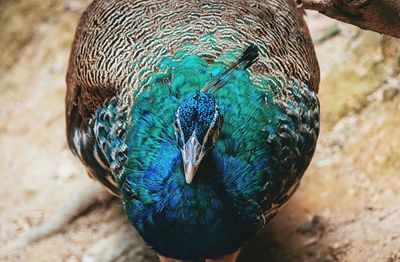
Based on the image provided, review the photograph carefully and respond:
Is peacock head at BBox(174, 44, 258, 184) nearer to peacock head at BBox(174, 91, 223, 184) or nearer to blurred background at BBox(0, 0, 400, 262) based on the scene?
peacock head at BBox(174, 91, 223, 184)

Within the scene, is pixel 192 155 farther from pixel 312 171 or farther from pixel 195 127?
pixel 312 171

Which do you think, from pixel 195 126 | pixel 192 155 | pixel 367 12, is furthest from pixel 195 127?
pixel 367 12

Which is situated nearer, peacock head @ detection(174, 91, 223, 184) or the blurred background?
peacock head @ detection(174, 91, 223, 184)

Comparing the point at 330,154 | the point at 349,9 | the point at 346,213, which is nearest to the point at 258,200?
the point at 349,9

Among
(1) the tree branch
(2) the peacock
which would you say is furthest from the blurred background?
(1) the tree branch

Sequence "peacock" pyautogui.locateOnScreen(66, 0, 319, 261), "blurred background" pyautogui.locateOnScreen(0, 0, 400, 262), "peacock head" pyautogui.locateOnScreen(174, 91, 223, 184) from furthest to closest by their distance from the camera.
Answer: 1. "blurred background" pyautogui.locateOnScreen(0, 0, 400, 262)
2. "peacock" pyautogui.locateOnScreen(66, 0, 319, 261)
3. "peacock head" pyautogui.locateOnScreen(174, 91, 223, 184)

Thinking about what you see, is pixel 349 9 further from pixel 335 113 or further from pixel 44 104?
pixel 44 104
